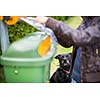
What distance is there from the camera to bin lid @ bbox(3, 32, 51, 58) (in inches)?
82.4

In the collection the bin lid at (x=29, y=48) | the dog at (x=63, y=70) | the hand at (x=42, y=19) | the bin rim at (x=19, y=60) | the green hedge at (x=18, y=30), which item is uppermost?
the hand at (x=42, y=19)

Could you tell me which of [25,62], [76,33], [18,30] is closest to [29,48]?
[25,62]

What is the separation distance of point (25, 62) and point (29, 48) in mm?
90

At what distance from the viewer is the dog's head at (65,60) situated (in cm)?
249

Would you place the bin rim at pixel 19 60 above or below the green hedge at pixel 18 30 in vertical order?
below

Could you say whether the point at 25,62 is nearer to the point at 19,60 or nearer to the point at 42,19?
the point at 19,60

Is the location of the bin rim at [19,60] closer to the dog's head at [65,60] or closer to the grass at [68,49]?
the grass at [68,49]

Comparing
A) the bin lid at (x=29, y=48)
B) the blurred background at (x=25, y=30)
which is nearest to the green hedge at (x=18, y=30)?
the blurred background at (x=25, y=30)

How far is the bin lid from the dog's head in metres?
0.29

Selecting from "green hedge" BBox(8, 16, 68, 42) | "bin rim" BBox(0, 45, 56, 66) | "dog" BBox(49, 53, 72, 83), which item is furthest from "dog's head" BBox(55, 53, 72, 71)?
"bin rim" BBox(0, 45, 56, 66)
